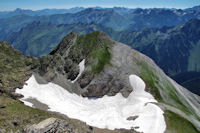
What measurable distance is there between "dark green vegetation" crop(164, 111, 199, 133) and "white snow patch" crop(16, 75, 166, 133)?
148 centimetres

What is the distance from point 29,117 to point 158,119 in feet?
103

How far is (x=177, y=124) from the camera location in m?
50.2

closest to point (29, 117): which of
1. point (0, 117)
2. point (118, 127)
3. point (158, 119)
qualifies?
point (0, 117)

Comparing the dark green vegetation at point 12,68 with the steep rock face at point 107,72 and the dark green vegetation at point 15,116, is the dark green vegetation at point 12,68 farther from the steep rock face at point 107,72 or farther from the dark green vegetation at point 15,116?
the dark green vegetation at point 15,116

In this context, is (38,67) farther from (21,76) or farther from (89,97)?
(89,97)

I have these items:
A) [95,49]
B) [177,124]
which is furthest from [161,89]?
[95,49]

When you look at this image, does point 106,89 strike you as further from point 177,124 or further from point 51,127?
point 51,127

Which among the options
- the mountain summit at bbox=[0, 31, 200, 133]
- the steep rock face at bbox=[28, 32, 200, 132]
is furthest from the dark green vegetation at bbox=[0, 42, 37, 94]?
the steep rock face at bbox=[28, 32, 200, 132]

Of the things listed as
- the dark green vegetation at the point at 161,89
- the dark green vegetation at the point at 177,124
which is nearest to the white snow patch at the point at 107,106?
the dark green vegetation at the point at 177,124

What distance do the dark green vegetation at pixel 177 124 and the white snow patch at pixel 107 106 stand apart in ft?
4.85

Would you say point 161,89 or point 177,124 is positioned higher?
point 177,124

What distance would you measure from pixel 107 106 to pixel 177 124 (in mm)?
22583

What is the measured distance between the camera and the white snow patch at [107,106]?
51487 mm

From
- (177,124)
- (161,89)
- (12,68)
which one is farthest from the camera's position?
(161,89)
